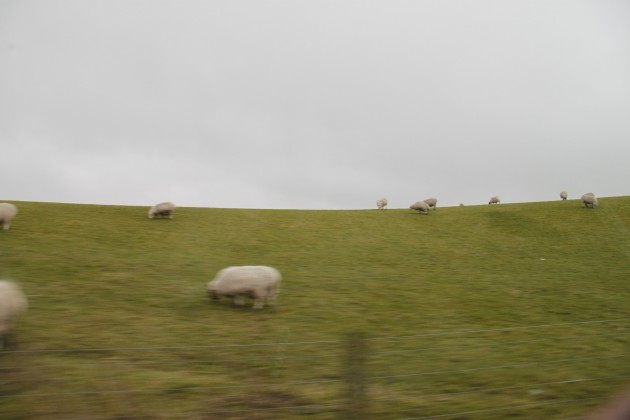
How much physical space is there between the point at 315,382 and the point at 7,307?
244 inches

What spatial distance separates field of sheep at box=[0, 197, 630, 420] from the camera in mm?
7121

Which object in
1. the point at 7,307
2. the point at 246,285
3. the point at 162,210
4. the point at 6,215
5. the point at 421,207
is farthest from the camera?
the point at 421,207

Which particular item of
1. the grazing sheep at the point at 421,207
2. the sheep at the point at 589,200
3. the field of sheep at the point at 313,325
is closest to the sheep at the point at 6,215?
the field of sheep at the point at 313,325

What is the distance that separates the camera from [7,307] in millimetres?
8820

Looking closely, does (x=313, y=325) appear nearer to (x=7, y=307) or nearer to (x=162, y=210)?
(x=7, y=307)

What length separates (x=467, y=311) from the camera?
15.1 meters

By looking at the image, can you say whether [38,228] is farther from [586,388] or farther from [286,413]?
[586,388]

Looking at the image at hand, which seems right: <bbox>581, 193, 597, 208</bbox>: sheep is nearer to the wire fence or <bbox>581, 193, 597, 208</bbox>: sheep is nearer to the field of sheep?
the field of sheep

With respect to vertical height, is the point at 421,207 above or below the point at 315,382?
above

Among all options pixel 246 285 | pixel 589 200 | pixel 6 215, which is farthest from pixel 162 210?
pixel 589 200

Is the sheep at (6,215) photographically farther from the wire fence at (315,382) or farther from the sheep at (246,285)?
the wire fence at (315,382)

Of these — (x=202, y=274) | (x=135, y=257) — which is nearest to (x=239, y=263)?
(x=202, y=274)

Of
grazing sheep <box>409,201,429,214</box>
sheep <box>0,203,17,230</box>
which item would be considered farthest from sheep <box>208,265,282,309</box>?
grazing sheep <box>409,201,429,214</box>

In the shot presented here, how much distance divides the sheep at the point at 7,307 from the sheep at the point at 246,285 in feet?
19.4
